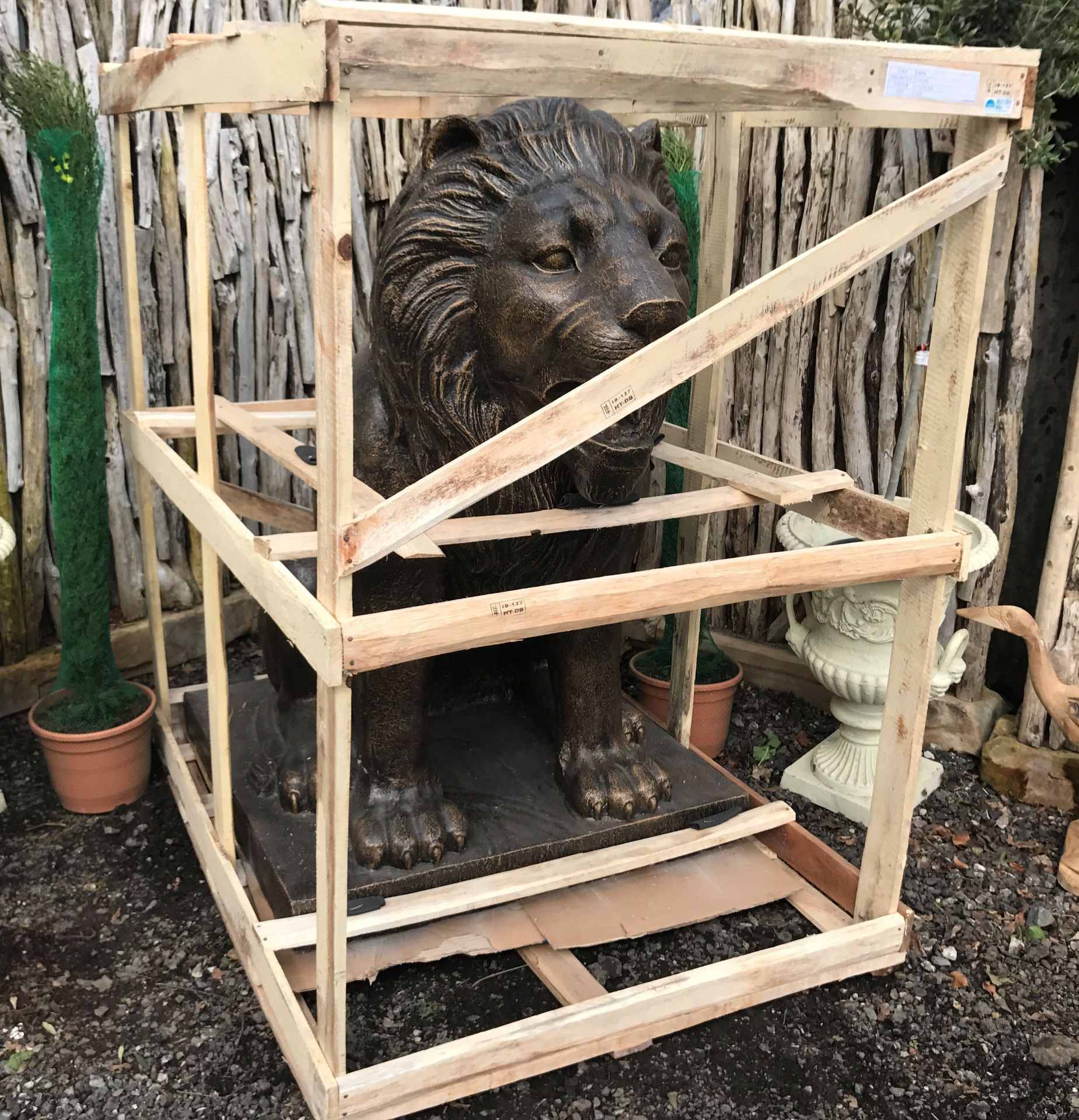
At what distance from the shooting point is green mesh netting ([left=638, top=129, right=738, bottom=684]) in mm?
2691

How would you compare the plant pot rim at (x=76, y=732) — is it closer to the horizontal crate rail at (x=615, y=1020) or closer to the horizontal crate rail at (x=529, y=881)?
the horizontal crate rail at (x=529, y=881)

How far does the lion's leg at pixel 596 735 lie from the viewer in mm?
2281

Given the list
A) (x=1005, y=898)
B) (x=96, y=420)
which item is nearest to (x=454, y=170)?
(x=96, y=420)

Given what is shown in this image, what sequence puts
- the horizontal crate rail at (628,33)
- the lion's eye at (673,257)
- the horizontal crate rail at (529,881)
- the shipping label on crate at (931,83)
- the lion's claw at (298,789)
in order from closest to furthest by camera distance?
the horizontal crate rail at (628,33)
the shipping label on crate at (931,83)
the lion's eye at (673,257)
the horizontal crate rail at (529,881)
the lion's claw at (298,789)

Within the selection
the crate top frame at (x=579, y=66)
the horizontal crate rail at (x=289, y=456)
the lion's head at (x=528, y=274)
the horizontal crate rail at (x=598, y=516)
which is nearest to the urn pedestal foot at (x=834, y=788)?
the horizontal crate rail at (x=598, y=516)

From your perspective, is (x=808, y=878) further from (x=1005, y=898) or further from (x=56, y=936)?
(x=56, y=936)

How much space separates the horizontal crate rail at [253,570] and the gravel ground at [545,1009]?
0.85m

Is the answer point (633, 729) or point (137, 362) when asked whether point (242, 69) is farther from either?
point (633, 729)

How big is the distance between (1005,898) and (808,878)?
0.47 meters

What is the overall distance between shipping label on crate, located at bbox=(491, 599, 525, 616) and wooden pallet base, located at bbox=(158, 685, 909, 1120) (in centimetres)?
76

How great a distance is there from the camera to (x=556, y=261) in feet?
5.69

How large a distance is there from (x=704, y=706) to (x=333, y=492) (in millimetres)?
1756

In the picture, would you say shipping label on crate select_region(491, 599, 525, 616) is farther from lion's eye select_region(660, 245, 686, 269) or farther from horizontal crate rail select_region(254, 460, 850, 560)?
lion's eye select_region(660, 245, 686, 269)

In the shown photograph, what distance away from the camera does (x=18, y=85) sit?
2254 millimetres
